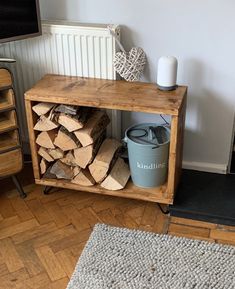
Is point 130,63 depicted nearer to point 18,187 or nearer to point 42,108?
point 42,108

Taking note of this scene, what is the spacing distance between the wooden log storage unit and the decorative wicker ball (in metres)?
0.05

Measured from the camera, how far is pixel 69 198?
228 cm

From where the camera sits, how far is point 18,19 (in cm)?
205

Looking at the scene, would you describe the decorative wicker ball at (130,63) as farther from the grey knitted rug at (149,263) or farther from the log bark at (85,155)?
the grey knitted rug at (149,263)

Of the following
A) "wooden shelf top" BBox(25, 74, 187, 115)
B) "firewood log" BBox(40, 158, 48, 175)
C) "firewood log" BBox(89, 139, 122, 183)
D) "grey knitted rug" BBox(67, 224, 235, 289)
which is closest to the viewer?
"grey knitted rug" BBox(67, 224, 235, 289)

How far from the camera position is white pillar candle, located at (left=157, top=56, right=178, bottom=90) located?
1.96 m

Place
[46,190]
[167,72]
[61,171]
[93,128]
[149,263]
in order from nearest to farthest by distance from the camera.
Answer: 1. [149,263]
2. [167,72]
3. [93,128]
4. [61,171]
5. [46,190]

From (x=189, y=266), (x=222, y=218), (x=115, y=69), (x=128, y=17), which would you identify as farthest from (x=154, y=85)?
(x=189, y=266)

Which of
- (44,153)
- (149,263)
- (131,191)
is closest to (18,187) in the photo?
(44,153)

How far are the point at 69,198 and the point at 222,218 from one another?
814 mm

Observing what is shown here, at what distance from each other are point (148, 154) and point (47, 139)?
52 centimetres

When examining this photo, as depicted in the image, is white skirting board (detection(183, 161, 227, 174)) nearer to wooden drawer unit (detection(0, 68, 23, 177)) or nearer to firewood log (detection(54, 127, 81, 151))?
firewood log (detection(54, 127, 81, 151))

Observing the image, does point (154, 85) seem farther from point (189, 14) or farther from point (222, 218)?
point (222, 218)

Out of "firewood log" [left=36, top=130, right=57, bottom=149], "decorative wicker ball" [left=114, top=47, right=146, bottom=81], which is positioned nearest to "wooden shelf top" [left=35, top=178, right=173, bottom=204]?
"firewood log" [left=36, top=130, right=57, bottom=149]
